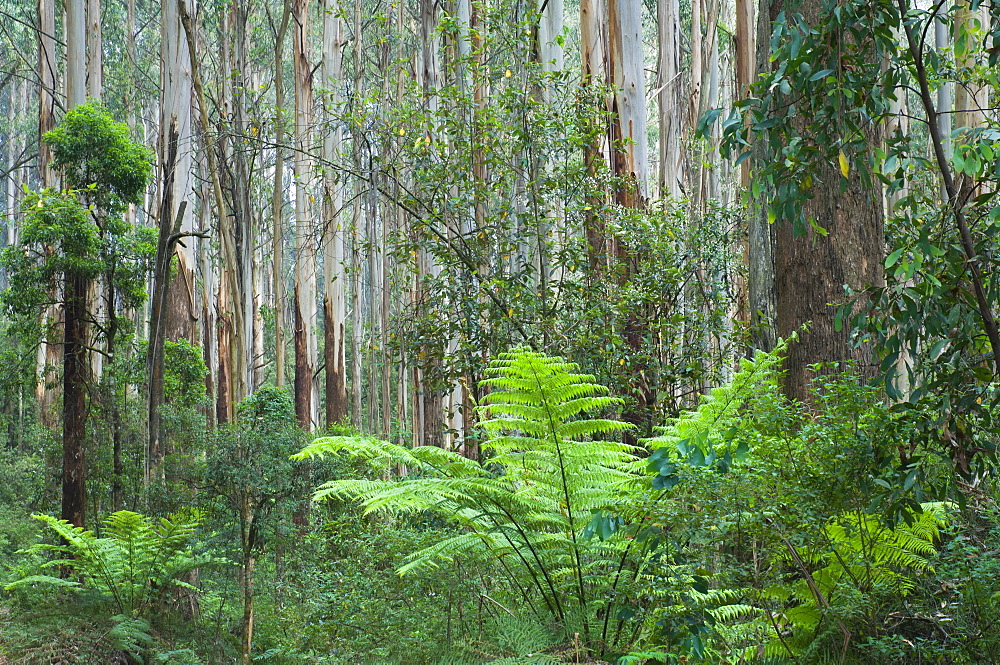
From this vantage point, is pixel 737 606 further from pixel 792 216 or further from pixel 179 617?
pixel 179 617

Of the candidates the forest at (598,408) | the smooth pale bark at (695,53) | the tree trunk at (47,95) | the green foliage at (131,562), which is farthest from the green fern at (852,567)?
the tree trunk at (47,95)

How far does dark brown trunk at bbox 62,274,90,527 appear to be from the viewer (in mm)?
7938

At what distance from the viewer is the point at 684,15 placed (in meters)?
21.5

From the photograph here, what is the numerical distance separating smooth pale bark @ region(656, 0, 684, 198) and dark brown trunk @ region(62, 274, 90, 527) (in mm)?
7750

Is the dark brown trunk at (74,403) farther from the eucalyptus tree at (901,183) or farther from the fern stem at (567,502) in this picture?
the eucalyptus tree at (901,183)

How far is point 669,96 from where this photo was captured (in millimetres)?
15078

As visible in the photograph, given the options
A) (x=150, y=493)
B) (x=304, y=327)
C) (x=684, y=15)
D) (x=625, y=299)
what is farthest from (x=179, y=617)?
(x=684, y=15)

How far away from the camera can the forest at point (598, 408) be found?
2383 millimetres

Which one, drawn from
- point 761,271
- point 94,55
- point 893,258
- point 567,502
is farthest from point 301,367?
point 893,258

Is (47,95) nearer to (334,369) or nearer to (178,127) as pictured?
(178,127)

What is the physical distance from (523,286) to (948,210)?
12.6 feet

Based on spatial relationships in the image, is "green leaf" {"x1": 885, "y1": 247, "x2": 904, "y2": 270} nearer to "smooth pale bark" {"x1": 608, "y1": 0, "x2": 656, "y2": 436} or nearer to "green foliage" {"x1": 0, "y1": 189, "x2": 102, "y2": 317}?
"smooth pale bark" {"x1": 608, "y1": 0, "x2": 656, "y2": 436}

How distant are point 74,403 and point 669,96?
10.9 m

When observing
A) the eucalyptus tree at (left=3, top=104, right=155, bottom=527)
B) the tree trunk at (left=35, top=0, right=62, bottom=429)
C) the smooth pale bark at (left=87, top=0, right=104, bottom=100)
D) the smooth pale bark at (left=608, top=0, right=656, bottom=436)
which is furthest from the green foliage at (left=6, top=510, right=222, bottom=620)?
the smooth pale bark at (left=87, top=0, right=104, bottom=100)
